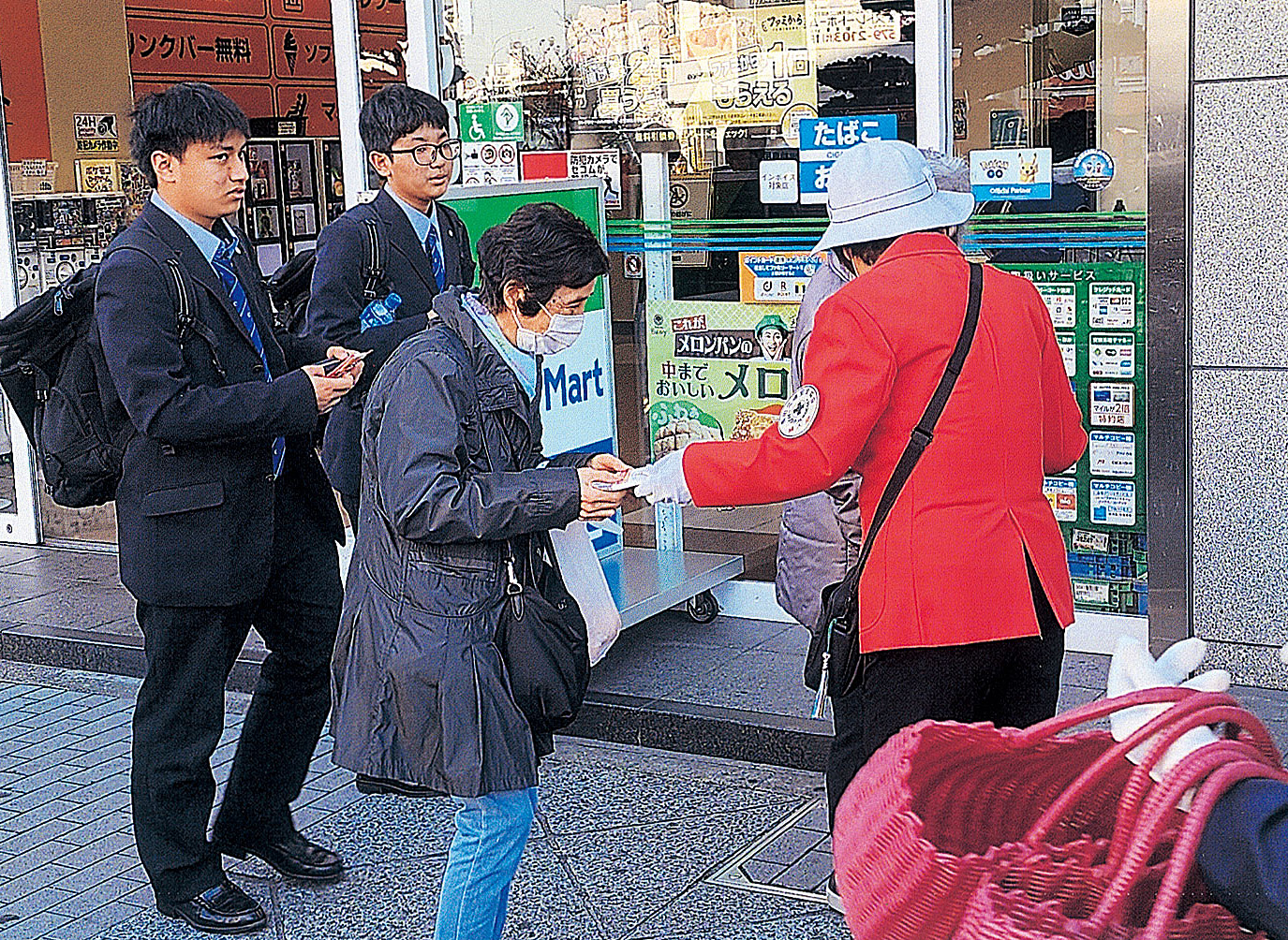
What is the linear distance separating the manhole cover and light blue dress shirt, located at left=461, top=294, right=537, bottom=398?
174cm

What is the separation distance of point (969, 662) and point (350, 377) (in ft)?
6.19

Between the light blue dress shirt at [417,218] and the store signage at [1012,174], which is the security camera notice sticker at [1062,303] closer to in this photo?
the store signage at [1012,174]

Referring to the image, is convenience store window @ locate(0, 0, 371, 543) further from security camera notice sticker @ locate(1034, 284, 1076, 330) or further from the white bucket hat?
the white bucket hat

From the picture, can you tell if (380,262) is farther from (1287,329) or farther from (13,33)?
(13,33)

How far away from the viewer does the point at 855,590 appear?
144 inches

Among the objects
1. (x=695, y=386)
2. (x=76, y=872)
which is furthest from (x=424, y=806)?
(x=695, y=386)

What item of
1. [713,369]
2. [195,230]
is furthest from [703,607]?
[195,230]

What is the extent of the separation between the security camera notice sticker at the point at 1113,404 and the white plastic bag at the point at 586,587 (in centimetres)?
281

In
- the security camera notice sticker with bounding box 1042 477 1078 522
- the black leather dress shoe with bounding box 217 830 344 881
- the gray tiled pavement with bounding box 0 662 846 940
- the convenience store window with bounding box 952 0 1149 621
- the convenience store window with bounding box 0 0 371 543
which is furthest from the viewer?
the convenience store window with bounding box 0 0 371 543

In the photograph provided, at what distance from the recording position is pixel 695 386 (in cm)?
679

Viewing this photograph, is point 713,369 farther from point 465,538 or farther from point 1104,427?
point 465,538

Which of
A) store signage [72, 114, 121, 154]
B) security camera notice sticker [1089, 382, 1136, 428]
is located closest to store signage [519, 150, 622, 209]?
security camera notice sticker [1089, 382, 1136, 428]

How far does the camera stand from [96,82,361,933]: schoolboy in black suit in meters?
4.12

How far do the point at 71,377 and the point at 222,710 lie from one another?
38.1 inches
